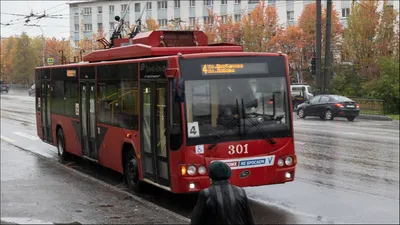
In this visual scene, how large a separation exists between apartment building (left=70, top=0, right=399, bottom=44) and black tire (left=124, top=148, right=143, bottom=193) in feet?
196

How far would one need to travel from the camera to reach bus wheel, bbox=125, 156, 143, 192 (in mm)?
10094

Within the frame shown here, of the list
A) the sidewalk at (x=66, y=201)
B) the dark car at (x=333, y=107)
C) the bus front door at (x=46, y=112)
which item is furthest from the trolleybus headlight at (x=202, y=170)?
the dark car at (x=333, y=107)

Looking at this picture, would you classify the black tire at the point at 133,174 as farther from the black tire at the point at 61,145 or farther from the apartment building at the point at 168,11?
the apartment building at the point at 168,11

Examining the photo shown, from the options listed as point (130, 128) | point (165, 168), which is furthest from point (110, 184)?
point (165, 168)

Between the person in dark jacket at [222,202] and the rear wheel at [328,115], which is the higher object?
the person in dark jacket at [222,202]

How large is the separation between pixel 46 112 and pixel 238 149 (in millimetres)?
9141

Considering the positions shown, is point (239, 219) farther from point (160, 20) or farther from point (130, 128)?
point (160, 20)

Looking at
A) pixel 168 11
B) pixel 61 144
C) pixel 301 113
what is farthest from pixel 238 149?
pixel 168 11

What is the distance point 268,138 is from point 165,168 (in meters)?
1.70

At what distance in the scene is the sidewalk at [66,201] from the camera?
8156 mm

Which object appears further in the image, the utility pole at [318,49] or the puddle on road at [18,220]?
the utility pole at [318,49]

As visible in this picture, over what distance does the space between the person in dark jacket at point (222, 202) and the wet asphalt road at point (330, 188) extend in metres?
4.01

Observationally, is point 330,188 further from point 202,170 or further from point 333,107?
point 333,107

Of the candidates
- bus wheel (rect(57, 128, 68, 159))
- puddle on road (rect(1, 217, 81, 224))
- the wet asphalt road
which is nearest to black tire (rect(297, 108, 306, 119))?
the wet asphalt road
